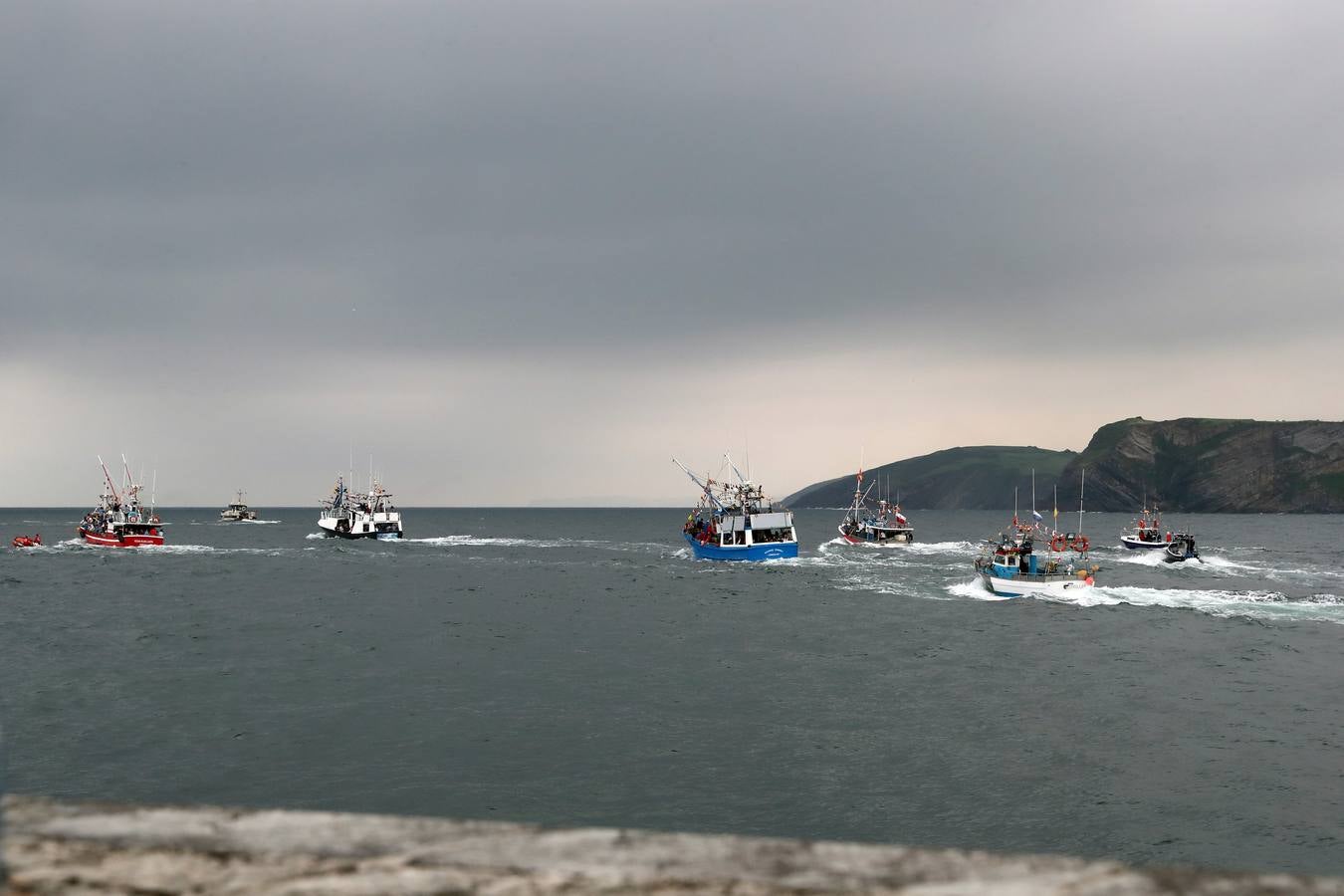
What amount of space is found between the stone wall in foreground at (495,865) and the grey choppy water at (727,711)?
19.5 m

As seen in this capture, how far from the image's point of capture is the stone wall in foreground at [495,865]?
3068mm

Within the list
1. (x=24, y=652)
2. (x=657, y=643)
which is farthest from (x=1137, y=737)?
(x=24, y=652)

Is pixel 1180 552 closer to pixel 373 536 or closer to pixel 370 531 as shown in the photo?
pixel 370 531

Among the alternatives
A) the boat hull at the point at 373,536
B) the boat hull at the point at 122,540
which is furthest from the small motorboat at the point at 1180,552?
the boat hull at the point at 122,540

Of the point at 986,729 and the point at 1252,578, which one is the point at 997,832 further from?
the point at 1252,578

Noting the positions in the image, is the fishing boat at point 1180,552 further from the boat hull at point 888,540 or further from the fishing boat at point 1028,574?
the boat hull at point 888,540

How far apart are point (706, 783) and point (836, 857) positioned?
23.4 m

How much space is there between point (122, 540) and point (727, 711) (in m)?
131

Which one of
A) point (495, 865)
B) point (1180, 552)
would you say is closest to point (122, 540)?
point (1180, 552)

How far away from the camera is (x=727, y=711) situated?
3497cm

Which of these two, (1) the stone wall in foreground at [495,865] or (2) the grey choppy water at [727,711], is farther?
(2) the grey choppy water at [727,711]

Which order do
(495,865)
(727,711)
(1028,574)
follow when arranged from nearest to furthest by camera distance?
(495,865) → (727,711) → (1028,574)

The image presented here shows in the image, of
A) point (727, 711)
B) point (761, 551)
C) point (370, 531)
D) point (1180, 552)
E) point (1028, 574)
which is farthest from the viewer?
point (370, 531)

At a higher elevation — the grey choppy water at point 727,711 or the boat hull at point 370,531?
the boat hull at point 370,531
